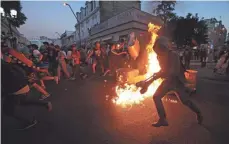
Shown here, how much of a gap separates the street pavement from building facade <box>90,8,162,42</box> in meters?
15.7

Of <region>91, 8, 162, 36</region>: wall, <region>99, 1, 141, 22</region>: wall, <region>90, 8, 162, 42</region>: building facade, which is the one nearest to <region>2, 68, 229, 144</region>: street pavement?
<region>90, 8, 162, 42</region>: building facade

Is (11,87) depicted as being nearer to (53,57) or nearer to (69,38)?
(53,57)

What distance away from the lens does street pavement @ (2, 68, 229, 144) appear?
10.4 feet

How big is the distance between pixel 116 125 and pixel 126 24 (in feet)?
66.8

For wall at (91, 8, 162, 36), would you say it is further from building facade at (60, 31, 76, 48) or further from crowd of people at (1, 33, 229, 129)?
building facade at (60, 31, 76, 48)

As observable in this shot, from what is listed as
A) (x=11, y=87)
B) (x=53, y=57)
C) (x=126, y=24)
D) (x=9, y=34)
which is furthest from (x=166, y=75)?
(x=126, y=24)

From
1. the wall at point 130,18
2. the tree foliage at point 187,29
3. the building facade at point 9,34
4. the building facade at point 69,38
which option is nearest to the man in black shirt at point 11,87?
the building facade at point 9,34

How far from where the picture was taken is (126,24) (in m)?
22.8

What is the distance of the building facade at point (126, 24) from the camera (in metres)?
21.5

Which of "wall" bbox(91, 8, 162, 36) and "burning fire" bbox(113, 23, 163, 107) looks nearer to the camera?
"burning fire" bbox(113, 23, 163, 107)

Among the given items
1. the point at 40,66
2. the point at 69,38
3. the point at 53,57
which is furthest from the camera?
the point at 69,38

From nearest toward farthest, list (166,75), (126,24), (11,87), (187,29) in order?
(11,87), (166,75), (126,24), (187,29)

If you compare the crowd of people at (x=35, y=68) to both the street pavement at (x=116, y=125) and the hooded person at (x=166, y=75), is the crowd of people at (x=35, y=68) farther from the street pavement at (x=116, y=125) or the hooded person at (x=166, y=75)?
the hooded person at (x=166, y=75)

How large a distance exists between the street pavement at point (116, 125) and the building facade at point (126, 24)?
15.7m
